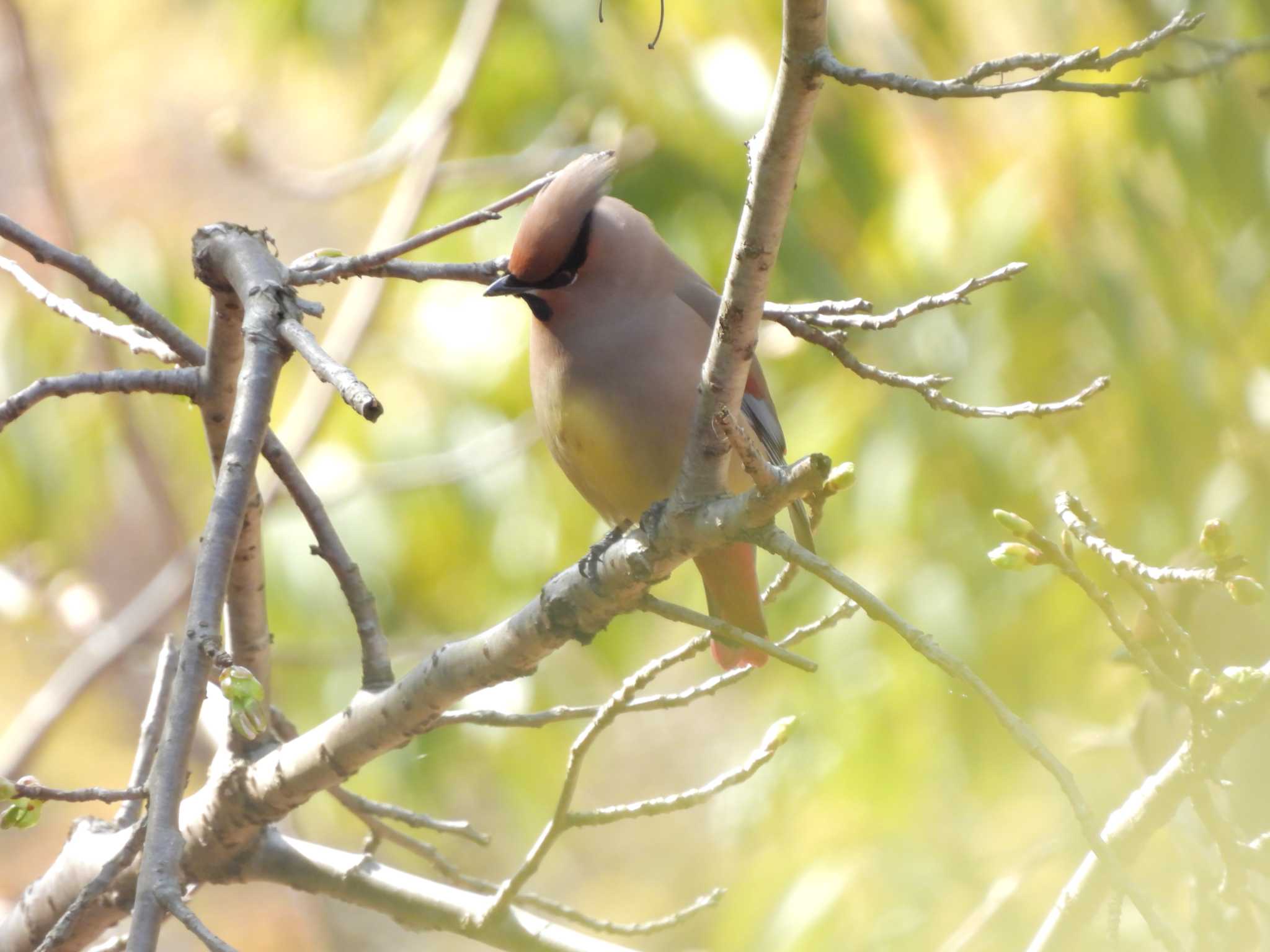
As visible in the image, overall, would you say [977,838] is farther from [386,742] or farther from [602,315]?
[386,742]

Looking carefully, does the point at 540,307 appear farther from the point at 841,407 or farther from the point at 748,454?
the point at 841,407

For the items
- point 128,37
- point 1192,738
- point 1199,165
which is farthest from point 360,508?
point 128,37

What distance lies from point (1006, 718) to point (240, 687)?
74cm

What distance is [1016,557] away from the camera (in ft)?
5.85

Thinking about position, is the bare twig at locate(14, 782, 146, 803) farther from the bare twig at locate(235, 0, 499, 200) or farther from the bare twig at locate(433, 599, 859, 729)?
the bare twig at locate(235, 0, 499, 200)

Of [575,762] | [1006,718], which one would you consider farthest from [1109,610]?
[575,762]

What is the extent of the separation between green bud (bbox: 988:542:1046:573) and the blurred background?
194 cm

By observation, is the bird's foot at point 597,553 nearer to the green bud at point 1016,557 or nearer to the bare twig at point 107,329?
the green bud at point 1016,557

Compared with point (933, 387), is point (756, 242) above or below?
below

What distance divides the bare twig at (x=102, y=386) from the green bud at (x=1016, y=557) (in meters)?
1.03

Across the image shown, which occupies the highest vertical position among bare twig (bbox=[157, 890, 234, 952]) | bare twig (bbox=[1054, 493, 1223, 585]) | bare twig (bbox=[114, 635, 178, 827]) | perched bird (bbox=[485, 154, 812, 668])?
perched bird (bbox=[485, 154, 812, 668])

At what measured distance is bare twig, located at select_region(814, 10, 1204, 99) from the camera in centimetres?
142

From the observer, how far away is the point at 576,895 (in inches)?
396

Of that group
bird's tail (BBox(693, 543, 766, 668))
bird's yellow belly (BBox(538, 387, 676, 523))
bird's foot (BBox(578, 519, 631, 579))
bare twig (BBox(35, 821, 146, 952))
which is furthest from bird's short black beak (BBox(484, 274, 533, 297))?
bare twig (BBox(35, 821, 146, 952))
